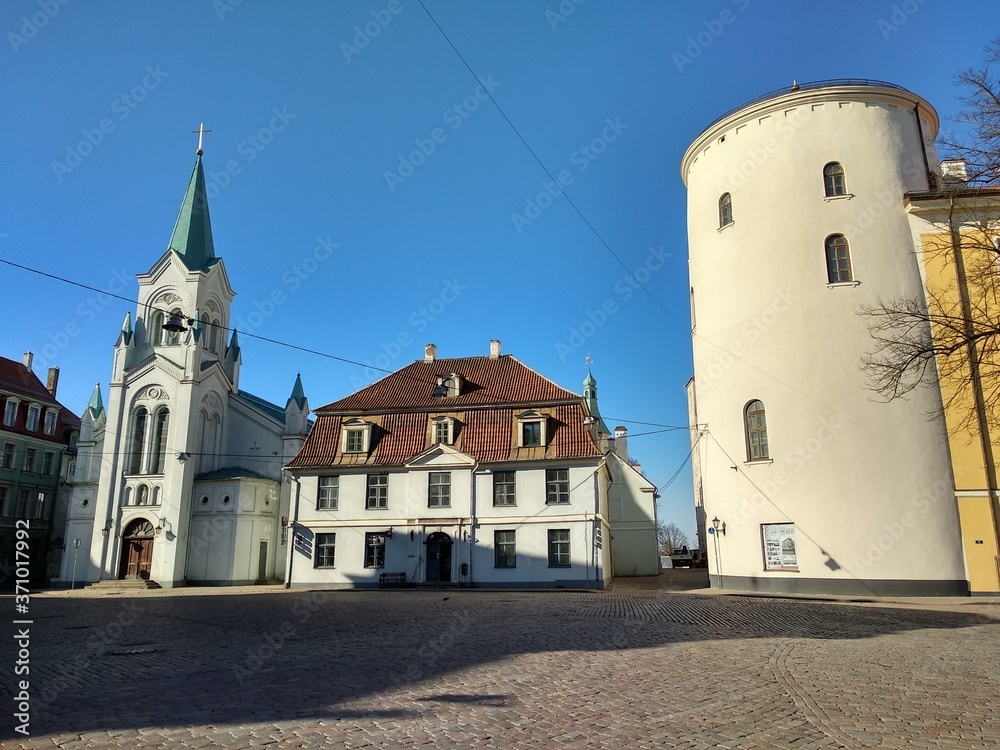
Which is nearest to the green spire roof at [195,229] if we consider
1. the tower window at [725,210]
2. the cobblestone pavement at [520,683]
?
the tower window at [725,210]

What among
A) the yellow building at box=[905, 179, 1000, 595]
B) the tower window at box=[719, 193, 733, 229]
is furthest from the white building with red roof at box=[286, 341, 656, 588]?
the yellow building at box=[905, 179, 1000, 595]

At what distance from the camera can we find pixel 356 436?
118ft

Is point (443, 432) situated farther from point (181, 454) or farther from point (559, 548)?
point (181, 454)

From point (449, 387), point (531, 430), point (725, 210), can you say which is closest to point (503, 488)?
point (531, 430)

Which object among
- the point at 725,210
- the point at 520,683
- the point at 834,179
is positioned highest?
the point at 834,179

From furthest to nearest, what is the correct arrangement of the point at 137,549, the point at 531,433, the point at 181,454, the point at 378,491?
the point at 181,454 → the point at 137,549 → the point at 378,491 → the point at 531,433

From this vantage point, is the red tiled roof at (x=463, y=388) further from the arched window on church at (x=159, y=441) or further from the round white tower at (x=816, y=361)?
the arched window on church at (x=159, y=441)

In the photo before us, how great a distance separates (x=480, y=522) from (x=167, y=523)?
64.3 ft

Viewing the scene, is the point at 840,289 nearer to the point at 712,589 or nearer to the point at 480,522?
the point at 712,589

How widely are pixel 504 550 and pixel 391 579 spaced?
17.6 feet

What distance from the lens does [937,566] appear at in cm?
2417

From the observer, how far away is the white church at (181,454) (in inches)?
1629

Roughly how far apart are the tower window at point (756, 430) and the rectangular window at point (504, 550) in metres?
11.5

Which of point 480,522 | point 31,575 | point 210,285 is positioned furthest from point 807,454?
point 31,575
